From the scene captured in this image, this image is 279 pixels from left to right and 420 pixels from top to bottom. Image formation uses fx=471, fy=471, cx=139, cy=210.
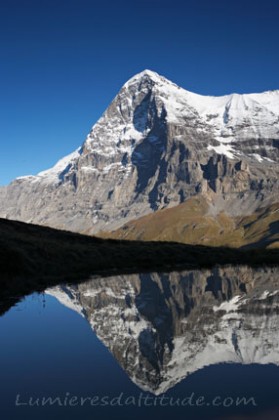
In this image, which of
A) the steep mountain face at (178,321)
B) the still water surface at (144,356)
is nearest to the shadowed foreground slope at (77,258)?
the steep mountain face at (178,321)

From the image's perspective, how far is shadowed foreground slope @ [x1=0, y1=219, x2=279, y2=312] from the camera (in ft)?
148

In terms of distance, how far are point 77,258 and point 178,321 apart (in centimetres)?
3559

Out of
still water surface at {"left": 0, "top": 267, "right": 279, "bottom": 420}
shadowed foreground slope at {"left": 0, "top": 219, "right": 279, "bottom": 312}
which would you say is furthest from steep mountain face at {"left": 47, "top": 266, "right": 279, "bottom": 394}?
shadowed foreground slope at {"left": 0, "top": 219, "right": 279, "bottom": 312}

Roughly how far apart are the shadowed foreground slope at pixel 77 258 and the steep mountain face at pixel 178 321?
5.30 metres

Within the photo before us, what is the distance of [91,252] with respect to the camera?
65.2 metres

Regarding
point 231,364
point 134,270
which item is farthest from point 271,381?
point 134,270

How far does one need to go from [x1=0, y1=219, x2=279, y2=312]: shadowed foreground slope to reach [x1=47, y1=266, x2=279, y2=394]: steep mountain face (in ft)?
17.4

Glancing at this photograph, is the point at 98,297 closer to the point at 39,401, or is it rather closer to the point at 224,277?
the point at 224,277

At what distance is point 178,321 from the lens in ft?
84.4

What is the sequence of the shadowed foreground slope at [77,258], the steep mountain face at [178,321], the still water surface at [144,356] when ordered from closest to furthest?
the still water surface at [144,356]
the steep mountain face at [178,321]
the shadowed foreground slope at [77,258]

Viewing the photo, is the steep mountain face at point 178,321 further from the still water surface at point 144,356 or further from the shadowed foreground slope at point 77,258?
the shadowed foreground slope at point 77,258

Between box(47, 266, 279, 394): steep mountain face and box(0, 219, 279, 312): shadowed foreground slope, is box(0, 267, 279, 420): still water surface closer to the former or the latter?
box(47, 266, 279, 394): steep mountain face

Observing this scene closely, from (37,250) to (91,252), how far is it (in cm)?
1024

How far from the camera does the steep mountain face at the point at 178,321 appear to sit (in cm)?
1834
